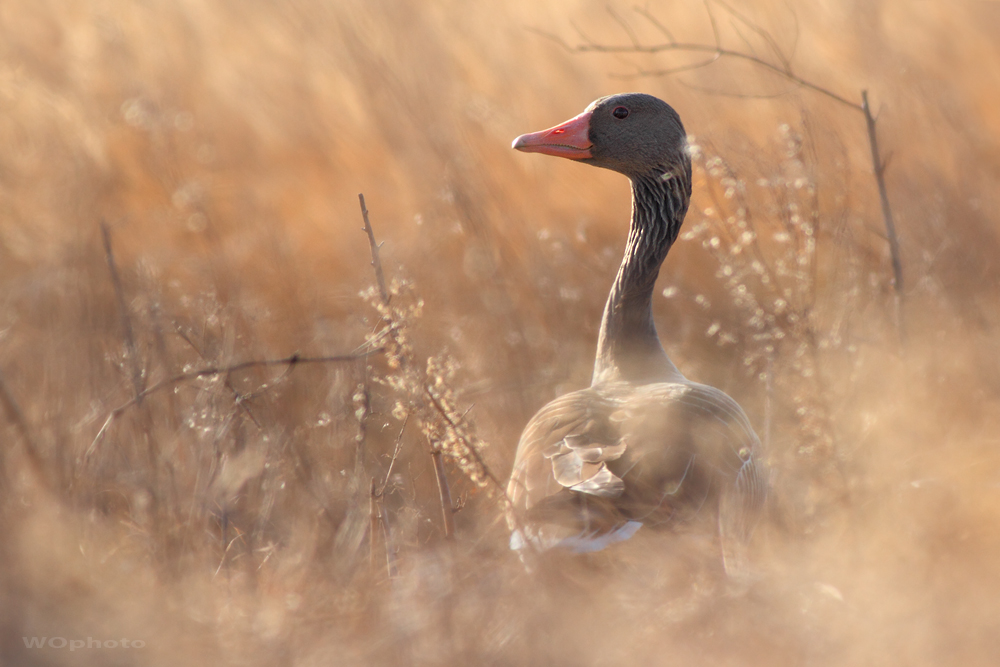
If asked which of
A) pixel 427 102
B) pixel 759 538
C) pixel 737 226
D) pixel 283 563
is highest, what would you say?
pixel 427 102

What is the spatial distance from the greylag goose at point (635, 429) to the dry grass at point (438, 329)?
4.8 inches

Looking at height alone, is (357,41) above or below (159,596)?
above

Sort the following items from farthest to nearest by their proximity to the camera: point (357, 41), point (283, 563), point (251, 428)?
1. point (357, 41)
2. point (251, 428)
3. point (283, 563)

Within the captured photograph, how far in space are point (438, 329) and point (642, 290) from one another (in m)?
1.27

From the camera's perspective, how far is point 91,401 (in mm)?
2623

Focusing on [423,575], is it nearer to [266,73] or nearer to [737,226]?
[737,226]

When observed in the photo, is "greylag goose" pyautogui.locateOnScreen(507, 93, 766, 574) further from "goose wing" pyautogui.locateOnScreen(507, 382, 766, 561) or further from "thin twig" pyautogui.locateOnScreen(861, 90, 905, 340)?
"thin twig" pyautogui.locateOnScreen(861, 90, 905, 340)

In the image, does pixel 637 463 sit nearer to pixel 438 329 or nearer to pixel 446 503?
pixel 446 503

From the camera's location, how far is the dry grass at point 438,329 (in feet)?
6.79

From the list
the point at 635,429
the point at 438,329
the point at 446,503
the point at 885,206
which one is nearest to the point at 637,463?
the point at 635,429

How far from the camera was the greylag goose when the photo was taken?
236 cm

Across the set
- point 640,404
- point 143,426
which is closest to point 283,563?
point 143,426

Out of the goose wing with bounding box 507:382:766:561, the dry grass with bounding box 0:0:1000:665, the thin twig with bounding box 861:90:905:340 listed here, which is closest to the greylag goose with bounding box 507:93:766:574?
the goose wing with bounding box 507:382:766:561

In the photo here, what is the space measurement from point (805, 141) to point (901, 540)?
1.53 m
